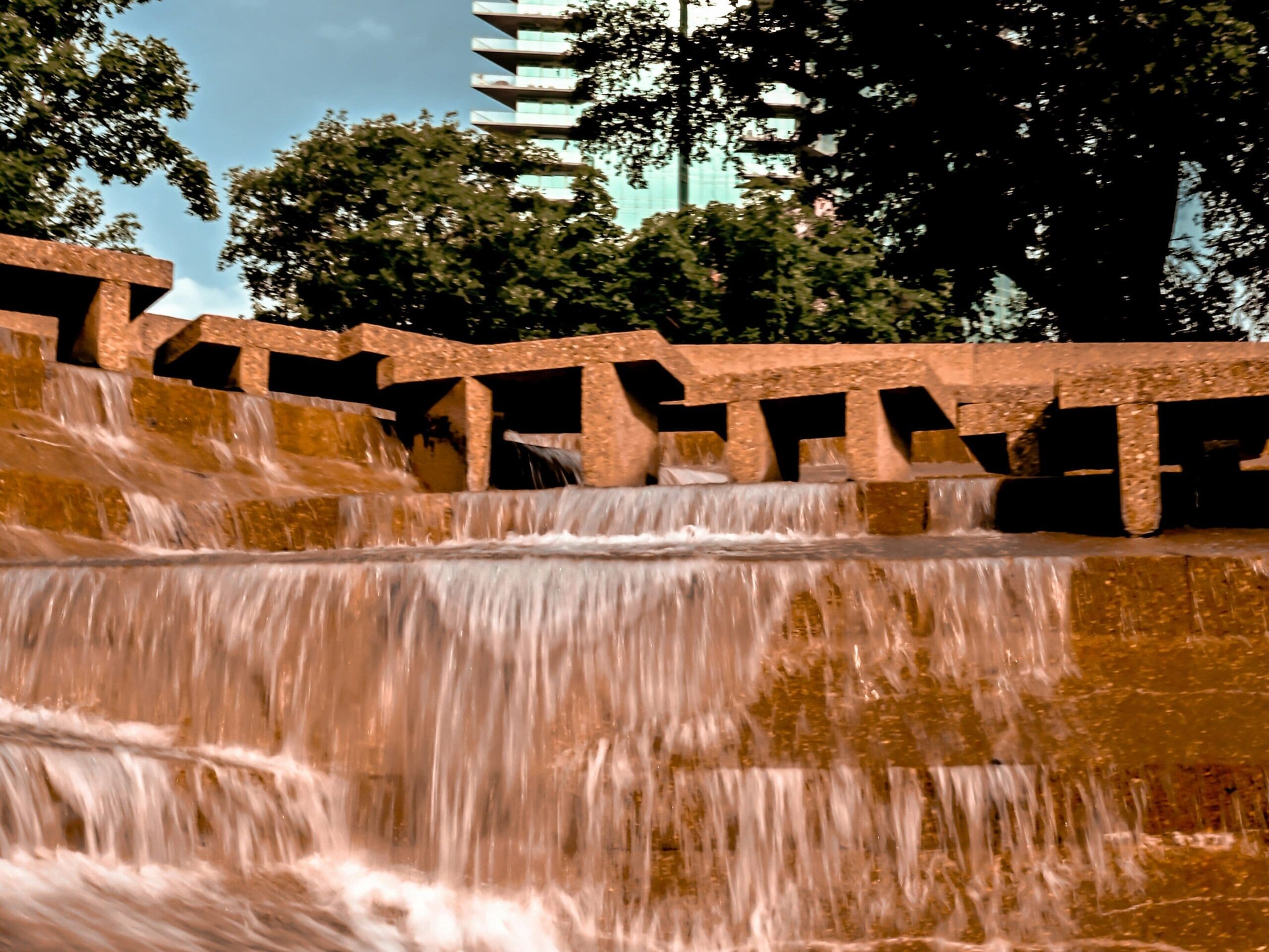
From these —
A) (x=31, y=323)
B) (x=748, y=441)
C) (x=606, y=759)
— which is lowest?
(x=606, y=759)

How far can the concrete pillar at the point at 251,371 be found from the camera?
11648mm

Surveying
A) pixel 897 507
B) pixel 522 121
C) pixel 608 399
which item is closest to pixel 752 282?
pixel 608 399

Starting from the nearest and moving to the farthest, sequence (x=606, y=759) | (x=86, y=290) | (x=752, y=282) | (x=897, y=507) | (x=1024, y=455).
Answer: (x=606, y=759), (x=897, y=507), (x=1024, y=455), (x=86, y=290), (x=752, y=282)

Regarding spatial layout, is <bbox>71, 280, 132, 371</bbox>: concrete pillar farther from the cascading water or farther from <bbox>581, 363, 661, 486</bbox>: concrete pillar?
the cascading water

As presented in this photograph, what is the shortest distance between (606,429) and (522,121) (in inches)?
2485

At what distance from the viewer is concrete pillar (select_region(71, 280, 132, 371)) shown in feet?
36.5

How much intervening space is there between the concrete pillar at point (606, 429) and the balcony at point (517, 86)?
6235 cm

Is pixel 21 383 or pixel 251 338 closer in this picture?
pixel 21 383

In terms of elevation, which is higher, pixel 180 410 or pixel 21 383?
pixel 21 383

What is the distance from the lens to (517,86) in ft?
237

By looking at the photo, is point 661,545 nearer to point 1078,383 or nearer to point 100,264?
point 1078,383

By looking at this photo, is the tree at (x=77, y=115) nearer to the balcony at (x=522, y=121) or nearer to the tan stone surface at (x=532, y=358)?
the tan stone surface at (x=532, y=358)

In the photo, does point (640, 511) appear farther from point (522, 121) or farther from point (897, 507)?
point (522, 121)

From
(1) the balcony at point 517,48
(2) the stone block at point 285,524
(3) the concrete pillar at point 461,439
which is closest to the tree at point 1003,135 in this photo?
(3) the concrete pillar at point 461,439
